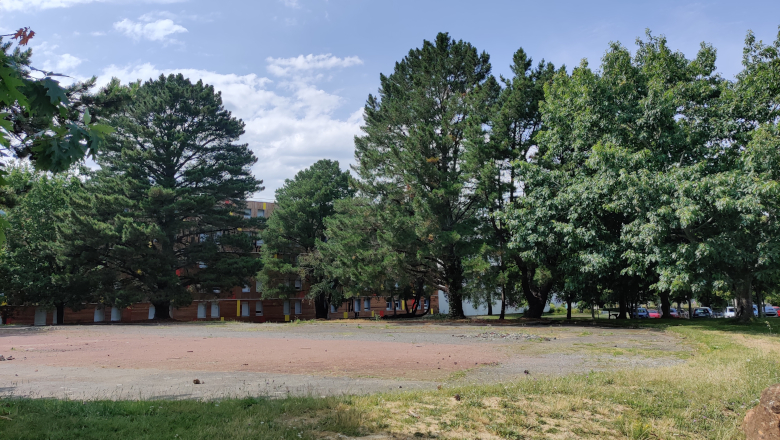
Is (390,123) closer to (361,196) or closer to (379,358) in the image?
(361,196)

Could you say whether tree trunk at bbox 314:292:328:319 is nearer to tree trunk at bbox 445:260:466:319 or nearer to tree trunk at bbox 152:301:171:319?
tree trunk at bbox 152:301:171:319

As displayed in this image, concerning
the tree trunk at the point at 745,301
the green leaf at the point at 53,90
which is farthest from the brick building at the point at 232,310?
the green leaf at the point at 53,90

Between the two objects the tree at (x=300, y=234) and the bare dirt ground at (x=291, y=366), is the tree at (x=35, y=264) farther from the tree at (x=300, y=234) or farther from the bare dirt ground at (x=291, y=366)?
the bare dirt ground at (x=291, y=366)

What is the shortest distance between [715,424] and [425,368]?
17.4 ft

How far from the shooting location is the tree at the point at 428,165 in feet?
98.2

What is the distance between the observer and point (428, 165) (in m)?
31.0

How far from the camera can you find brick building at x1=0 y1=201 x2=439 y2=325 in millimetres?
46406

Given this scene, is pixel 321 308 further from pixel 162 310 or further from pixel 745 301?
pixel 745 301

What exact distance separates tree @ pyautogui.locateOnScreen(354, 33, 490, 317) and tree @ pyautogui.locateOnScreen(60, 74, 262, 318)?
13.5m

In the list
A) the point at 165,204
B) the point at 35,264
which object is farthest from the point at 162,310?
the point at 35,264

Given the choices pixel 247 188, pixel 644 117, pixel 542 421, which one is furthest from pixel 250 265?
pixel 542 421

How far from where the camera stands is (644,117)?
73.8 feet

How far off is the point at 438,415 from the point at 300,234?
41847 mm

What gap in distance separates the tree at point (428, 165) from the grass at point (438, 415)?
860 inches
